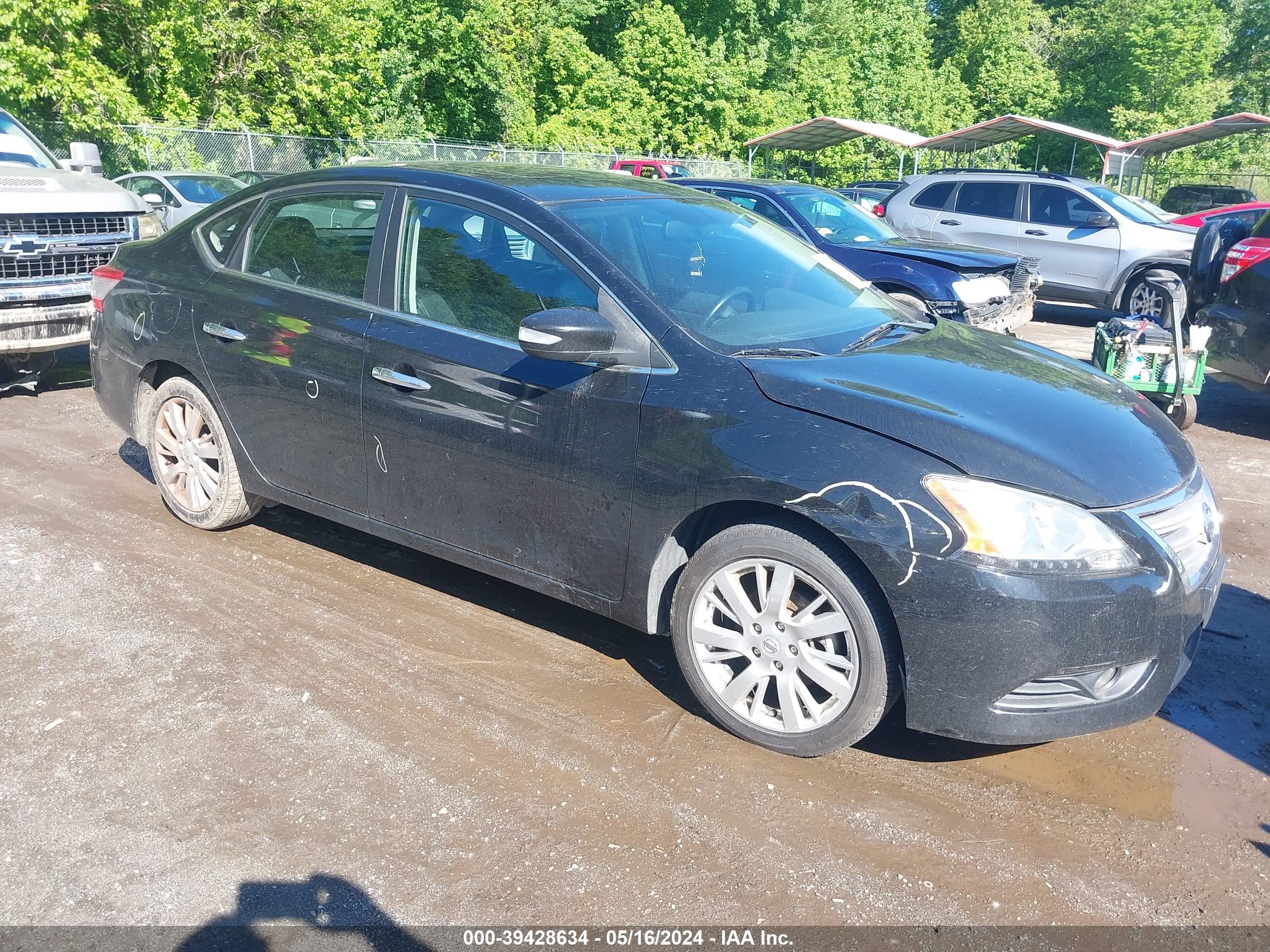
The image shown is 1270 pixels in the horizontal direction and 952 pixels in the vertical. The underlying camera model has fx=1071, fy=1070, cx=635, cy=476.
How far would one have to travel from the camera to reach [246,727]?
3.57 meters

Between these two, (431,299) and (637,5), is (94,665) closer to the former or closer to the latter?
(431,299)

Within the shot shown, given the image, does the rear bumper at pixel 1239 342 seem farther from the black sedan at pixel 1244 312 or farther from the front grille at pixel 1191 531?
the front grille at pixel 1191 531

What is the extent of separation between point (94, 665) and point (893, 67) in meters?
49.2

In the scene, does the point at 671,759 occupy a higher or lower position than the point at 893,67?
lower

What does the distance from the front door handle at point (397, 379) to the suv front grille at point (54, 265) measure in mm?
4585

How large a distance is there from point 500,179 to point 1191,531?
2.80 meters

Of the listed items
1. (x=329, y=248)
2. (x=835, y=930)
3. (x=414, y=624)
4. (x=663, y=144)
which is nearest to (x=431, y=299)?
(x=329, y=248)

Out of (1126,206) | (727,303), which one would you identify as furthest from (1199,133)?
(727,303)

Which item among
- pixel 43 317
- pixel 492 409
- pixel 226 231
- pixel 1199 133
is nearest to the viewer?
pixel 492 409

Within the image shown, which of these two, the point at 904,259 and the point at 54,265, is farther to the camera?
the point at 904,259

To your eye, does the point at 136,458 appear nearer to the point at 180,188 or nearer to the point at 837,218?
the point at 837,218

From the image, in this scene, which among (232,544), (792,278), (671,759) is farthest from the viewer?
(232,544)

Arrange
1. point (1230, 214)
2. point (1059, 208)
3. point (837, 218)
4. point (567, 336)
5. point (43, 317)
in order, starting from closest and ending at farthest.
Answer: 1. point (567, 336)
2. point (43, 317)
3. point (837, 218)
4. point (1059, 208)
5. point (1230, 214)

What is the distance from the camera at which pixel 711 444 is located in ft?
11.1
